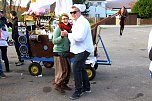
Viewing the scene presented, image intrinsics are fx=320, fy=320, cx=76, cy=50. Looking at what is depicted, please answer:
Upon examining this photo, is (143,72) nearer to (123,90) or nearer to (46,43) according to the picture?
(123,90)

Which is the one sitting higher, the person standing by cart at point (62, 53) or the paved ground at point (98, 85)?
the person standing by cart at point (62, 53)

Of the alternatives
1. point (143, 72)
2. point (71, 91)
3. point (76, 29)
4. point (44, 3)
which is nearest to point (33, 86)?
point (71, 91)

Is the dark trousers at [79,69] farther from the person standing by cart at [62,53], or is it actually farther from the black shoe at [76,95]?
the person standing by cart at [62,53]

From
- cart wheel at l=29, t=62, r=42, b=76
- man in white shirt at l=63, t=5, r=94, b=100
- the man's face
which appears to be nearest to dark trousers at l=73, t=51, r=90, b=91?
man in white shirt at l=63, t=5, r=94, b=100

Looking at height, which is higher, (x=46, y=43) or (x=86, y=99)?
(x=46, y=43)

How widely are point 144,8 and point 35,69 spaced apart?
38790mm

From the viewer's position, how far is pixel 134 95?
20.8 ft

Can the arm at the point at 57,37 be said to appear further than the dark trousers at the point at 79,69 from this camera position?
Yes

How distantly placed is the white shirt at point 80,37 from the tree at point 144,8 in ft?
129

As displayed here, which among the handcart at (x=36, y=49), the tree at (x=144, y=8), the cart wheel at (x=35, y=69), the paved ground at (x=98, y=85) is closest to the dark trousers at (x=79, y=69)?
the paved ground at (x=98, y=85)

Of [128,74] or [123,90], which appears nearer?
[123,90]

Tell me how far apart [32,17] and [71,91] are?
287cm

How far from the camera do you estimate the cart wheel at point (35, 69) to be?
782 centimetres

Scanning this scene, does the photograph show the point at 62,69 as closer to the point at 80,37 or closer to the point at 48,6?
the point at 80,37
